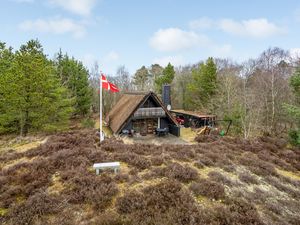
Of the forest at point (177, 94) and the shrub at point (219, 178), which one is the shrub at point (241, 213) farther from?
the forest at point (177, 94)

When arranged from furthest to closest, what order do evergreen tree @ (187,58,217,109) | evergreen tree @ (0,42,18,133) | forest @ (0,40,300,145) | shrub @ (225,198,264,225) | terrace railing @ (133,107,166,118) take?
evergreen tree @ (187,58,217,109) → terrace railing @ (133,107,166,118) → forest @ (0,40,300,145) → evergreen tree @ (0,42,18,133) → shrub @ (225,198,264,225)

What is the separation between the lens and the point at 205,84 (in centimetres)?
3080

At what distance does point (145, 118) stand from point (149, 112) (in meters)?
0.81

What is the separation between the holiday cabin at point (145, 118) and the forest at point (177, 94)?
695cm

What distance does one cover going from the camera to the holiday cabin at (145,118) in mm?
18172

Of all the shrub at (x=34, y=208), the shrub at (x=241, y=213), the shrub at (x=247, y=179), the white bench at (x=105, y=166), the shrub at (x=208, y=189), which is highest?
the white bench at (x=105, y=166)

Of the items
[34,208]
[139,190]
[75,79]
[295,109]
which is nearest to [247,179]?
[139,190]

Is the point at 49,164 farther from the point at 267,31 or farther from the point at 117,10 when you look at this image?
the point at 267,31

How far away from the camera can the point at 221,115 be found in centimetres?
2608

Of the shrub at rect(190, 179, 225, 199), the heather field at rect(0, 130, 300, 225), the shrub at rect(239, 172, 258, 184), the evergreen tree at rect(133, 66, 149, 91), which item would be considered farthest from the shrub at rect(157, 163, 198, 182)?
the evergreen tree at rect(133, 66, 149, 91)

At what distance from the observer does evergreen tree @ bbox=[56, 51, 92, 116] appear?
102 feet

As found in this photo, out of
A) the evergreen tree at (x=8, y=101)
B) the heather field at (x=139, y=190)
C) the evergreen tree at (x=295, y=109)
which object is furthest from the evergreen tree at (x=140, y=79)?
the heather field at (x=139, y=190)

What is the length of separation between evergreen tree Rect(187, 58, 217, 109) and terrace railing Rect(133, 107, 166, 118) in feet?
45.5

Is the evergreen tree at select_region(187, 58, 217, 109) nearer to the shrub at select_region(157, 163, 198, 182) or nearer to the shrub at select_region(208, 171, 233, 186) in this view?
the shrub at select_region(208, 171, 233, 186)
